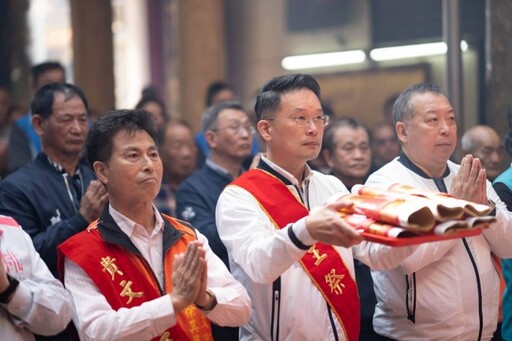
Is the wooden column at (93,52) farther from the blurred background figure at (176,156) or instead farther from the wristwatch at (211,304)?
the wristwatch at (211,304)

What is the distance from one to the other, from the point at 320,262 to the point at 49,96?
2.14 m

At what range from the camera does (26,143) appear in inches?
294

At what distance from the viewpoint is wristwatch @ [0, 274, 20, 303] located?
4.26 meters

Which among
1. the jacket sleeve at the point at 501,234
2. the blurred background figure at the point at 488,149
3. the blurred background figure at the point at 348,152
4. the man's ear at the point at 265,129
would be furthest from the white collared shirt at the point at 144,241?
the blurred background figure at the point at 488,149

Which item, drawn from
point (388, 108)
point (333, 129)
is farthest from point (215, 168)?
point (388, 108)

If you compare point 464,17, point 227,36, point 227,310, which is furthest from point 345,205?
point 227,36

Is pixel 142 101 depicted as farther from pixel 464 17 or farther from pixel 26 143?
pixel 464 17

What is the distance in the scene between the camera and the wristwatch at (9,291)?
4262 mm

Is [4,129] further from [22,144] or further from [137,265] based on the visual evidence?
[137,265]

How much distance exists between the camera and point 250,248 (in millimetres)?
4672

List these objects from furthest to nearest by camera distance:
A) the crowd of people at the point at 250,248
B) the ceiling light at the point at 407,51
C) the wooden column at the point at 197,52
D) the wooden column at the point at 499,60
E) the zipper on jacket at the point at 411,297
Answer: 1. the wooden column at the point at 197,52
2. the ceiling light at the point at 407,51
3. the wooden column at the point at 499,60
4. the zipper on jacket at the point at 411,297
5. the crowd of people at the point at 250,248

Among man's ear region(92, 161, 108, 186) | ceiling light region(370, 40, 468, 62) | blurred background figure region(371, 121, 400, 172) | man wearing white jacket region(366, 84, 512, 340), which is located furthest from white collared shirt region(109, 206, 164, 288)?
ceiling light region(370, 40, 468, 62)

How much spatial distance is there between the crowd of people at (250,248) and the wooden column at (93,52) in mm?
5951

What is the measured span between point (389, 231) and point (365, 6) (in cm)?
653
